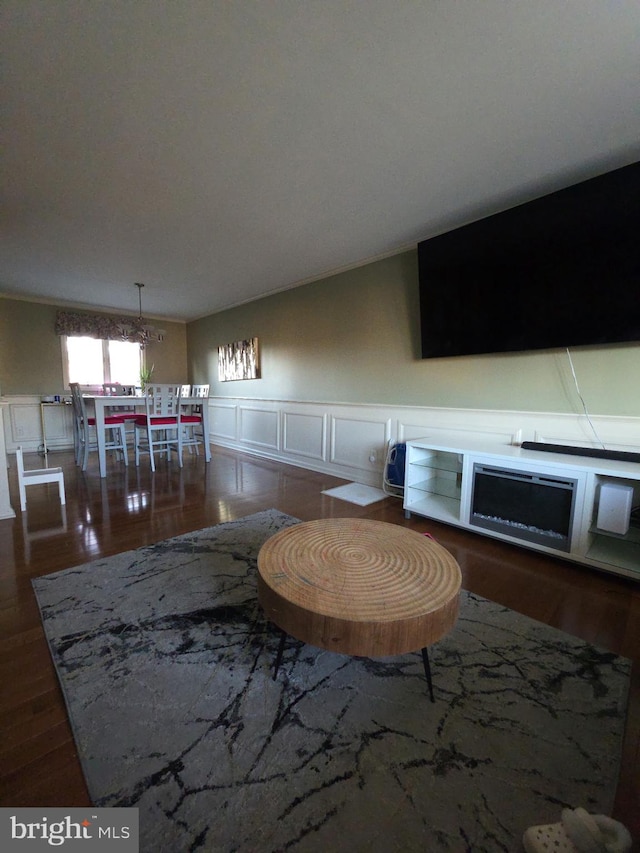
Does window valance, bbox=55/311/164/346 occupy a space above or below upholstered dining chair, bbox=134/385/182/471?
above

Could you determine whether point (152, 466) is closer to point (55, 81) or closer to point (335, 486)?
point (335, 486)

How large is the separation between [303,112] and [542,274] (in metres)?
1.74

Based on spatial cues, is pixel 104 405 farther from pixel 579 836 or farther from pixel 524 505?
pixel 579 836

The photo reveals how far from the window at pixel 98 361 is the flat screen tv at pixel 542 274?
5116 millimetres

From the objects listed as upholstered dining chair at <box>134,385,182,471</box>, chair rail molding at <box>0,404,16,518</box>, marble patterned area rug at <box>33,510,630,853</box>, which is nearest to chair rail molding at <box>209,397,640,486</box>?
upholstered dining chair at <box>134,385,182,471</box>

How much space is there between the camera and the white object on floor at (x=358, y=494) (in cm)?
307

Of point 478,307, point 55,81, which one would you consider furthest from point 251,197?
point 478,307

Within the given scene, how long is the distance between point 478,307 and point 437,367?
613 mm

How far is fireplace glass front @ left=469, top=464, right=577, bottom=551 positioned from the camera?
1.99 meters

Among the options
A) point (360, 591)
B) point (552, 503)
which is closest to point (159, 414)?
point (360, 591)

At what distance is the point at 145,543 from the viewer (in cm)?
218

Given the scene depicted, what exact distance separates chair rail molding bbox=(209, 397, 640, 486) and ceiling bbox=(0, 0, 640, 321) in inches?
61.5

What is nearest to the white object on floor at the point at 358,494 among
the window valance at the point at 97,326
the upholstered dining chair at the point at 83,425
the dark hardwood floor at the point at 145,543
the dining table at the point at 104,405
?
the dark hardwood floor at the point at 145,543

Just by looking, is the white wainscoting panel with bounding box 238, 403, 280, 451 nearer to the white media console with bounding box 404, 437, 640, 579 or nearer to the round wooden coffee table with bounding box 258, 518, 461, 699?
the white media console with bounding box 404, 437, 640, 579
